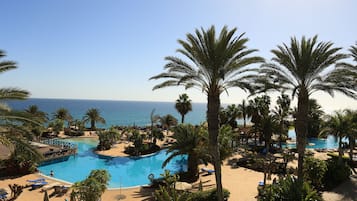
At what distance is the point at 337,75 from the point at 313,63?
164cm

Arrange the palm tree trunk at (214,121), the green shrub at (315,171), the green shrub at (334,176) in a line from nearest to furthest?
the palm tree trunk at (214,121) → the green shrub at (315,171) → the green shrub at (334,176)

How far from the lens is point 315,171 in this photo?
1678 centimetres

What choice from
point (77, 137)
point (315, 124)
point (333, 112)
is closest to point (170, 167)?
point (333, 112)

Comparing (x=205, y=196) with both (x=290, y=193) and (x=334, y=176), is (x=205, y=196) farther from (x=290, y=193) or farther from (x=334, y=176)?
(x=334, y=176)

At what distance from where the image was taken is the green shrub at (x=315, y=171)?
16688 mm

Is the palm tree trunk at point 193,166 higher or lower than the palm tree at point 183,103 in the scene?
lower

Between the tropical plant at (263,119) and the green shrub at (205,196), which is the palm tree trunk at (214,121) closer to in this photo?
the green shrub at (205,196)

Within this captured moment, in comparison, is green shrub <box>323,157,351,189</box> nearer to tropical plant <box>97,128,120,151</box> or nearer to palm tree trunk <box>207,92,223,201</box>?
palm tree trunk <box>207,92,223,201</box>

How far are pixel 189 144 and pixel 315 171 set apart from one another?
9525 mm

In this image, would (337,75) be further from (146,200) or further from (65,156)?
(65,156)

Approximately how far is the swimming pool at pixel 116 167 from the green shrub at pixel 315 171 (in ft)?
45.3

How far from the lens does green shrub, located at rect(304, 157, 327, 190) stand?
54.7ft

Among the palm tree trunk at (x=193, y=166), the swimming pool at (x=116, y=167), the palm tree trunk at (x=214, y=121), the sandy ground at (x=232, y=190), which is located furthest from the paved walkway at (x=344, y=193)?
the swimming pool at (x=116, y=167)

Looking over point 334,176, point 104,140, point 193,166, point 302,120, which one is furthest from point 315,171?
point 104,140
